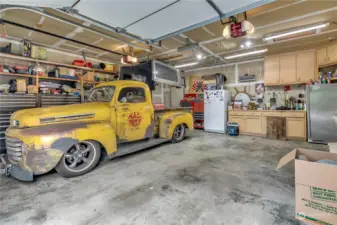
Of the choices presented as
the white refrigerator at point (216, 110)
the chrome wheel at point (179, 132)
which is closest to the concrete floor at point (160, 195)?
the chrome wheel at point (179, 132)

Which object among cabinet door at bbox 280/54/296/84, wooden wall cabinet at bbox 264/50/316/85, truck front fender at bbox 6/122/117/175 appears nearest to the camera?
truck front fender at bbox 6/122/117/175

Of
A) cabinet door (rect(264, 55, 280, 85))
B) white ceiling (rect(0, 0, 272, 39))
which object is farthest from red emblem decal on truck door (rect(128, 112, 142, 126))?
cabinet door (rect(264, 55, 280, 85))

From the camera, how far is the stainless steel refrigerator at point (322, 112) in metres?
4.72

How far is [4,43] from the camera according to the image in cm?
438

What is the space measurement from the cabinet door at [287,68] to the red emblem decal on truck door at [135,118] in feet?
17.5

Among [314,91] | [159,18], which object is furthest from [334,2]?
[159,18]

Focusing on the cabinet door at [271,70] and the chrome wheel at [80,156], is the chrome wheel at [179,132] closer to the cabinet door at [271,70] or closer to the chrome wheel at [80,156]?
the chrome wheel at [80,156]

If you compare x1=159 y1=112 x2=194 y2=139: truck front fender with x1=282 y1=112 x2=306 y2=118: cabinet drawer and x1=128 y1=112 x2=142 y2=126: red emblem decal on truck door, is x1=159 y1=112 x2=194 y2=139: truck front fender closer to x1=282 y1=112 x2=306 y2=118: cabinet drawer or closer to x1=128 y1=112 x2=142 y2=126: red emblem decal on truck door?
x1=128 y1=112 x2=142 y2=126: red emblem decal on truck door

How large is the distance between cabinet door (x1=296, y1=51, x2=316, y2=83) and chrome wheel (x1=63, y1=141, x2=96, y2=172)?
21.9 ft

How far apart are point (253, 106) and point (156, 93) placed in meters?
4.72

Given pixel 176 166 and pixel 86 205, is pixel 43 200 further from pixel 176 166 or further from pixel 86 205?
pixel 176 166

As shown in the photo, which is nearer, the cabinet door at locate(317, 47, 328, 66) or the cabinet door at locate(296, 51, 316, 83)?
the cabinet door at locate(317, 47, 328, 66)

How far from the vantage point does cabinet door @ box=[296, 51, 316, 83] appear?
5379mm

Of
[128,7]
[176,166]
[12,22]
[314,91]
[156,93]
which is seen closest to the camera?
[128,7]
